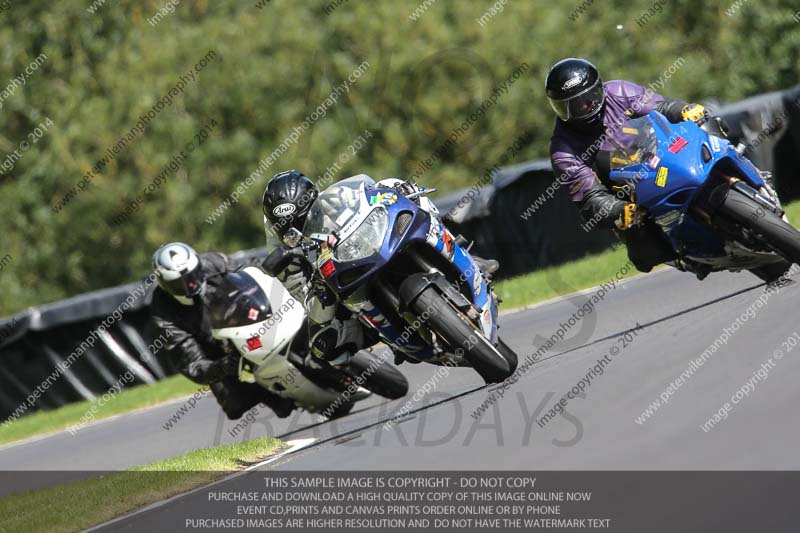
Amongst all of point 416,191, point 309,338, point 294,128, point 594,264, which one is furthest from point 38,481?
point 294,128

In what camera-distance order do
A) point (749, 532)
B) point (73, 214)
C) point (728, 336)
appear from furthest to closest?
point (73, 214) < point (728, 336) < point (749, 532)

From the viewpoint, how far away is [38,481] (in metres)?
9.77

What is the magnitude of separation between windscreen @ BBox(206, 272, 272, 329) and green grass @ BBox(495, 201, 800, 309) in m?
4.69

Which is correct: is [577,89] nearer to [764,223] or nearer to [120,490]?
[764,223]

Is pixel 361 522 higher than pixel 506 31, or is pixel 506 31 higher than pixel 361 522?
pixel 361 522

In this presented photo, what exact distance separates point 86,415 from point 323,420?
5.97m

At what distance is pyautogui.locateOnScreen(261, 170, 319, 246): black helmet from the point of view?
7871 millimetres

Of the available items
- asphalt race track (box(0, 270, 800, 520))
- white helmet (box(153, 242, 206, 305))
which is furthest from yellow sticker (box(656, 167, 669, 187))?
Result: white helmet (box(153, 242, 206, 305))

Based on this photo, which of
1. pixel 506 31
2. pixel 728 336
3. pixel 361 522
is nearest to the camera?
pixel 361 522

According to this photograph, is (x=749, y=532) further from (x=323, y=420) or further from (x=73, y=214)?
(x=73, y=214)

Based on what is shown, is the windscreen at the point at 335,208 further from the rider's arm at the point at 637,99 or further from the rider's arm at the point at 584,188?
the rider's arm at the point at 637,99

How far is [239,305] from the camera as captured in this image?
864cm

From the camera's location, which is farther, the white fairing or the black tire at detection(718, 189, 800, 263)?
the white fairing

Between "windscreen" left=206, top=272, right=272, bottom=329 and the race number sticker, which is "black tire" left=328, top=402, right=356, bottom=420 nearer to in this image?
"windscreen" left=206, top=272, right=272, bottom=329
